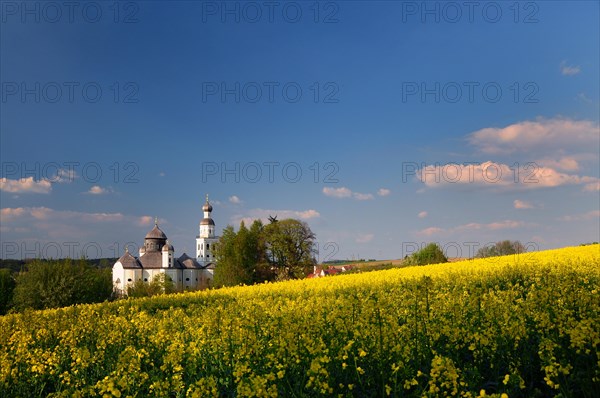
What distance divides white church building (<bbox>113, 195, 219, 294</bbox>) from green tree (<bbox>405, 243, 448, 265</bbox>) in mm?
64355

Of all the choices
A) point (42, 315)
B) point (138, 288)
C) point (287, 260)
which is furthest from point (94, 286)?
point (42, 315)

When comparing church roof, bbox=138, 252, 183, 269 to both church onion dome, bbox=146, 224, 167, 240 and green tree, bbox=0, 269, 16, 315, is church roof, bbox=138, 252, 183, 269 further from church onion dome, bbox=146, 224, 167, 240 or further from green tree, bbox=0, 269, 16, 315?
green tree, bbox=0, 269, 16, 315

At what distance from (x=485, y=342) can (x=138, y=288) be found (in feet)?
243

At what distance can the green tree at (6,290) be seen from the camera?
46.9 m

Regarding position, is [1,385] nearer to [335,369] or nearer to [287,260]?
[335,369]

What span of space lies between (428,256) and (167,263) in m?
75.6

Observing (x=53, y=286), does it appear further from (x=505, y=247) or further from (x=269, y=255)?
(x=505, y=247)

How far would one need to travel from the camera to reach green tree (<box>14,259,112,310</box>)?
3947 cm

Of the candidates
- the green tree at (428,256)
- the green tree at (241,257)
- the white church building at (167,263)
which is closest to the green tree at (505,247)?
the green tree at (428,256)

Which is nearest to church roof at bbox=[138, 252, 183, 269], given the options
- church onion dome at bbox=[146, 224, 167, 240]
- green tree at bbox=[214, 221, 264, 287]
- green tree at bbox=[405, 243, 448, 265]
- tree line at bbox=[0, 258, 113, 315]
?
church onion dome at bbox=[146, 224, 167, 240]

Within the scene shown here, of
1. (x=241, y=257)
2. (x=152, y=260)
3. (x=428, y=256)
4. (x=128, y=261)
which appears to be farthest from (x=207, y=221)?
(x=428, y=256)

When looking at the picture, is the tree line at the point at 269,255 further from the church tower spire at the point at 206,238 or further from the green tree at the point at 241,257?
the church tower spire at the point at 206,238

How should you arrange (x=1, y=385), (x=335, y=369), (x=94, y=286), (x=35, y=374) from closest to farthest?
(x=335, y=369) < (x=1, y=385) < (x=35, y=374) < (x=94, y=286)

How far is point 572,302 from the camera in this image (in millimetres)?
7422
